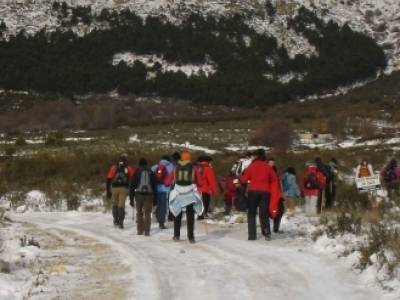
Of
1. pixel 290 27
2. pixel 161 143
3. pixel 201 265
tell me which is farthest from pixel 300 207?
pixel 290 27

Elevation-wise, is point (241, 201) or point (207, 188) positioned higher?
point (207, 188)

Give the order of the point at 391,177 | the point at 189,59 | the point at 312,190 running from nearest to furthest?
the point at 312,190
the point at 391,177
the point at 189,59

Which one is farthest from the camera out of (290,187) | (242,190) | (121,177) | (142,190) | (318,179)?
(290,187)

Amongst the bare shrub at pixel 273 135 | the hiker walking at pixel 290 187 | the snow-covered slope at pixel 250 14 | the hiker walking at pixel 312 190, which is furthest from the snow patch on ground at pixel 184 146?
the snow-covered slope at pixel 250 14

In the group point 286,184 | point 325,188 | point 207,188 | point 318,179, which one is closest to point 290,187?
point 286,184

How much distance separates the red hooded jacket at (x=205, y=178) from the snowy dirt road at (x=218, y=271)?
197 centimetres

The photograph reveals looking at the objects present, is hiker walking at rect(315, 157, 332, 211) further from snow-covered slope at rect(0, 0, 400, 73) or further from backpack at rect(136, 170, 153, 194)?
snow-covered slope at rect(0, 0, 400, 73)

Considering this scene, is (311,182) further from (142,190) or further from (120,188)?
(120,188)

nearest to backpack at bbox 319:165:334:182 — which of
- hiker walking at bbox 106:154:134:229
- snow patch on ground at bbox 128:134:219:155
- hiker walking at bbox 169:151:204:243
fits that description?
hiker walking at bbox 106:154:134:229

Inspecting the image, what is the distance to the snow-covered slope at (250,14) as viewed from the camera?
325 ft

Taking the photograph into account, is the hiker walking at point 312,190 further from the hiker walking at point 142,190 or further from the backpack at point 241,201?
the hiker walking at point 142,190

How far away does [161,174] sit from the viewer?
14094mm

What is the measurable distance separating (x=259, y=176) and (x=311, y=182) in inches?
163

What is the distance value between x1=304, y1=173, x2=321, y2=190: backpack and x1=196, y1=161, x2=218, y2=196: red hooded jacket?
2251 mm
